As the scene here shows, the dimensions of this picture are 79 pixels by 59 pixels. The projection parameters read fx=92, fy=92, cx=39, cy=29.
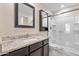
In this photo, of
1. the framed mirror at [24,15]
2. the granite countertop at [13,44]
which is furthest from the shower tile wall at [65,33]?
the granite countertop at [13,44]

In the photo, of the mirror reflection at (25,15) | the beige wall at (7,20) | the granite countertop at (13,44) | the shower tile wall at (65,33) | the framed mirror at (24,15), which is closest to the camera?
the granite countertop at (13,44)

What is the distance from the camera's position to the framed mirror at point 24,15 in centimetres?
193

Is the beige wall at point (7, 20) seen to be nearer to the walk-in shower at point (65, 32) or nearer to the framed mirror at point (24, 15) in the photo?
the framed mirror at point (24, 15)

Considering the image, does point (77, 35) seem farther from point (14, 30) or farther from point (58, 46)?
point (14, 30)

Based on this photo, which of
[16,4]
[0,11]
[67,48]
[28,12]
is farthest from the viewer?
[67,48]

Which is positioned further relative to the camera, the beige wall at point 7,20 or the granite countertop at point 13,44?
the beige wall at point 7,20

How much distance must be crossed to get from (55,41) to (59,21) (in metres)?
1.04

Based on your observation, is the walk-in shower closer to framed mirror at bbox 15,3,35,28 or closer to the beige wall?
framed mirror at bbox 15,3,35,28

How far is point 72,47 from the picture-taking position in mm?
3779

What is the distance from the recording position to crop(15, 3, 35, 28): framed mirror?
193cm

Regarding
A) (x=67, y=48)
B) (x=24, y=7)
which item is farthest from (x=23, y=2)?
(x=67, y=48)

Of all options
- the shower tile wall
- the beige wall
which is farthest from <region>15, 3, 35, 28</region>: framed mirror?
the shower tile wall

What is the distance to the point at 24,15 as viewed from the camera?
223 cm

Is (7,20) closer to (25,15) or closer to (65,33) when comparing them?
(25,15)
